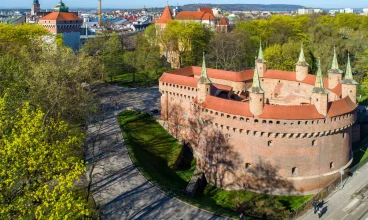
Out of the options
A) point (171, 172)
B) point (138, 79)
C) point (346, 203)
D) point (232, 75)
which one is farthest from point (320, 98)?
point (138, 79)

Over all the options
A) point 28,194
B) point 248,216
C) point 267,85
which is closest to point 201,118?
point 248,216

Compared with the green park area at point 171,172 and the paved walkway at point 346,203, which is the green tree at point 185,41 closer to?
the green park area at point 171,172

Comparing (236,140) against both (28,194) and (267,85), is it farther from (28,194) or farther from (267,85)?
(28,194)

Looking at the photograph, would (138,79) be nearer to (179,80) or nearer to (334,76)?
(179,80)

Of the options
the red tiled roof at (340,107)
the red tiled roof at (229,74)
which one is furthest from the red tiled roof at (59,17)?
the red tiled roof at (340,107)

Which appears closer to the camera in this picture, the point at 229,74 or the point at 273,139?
the point at 273,139
